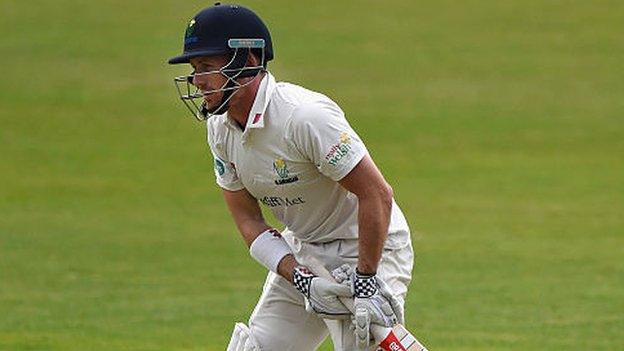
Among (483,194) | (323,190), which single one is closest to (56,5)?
(483,194)

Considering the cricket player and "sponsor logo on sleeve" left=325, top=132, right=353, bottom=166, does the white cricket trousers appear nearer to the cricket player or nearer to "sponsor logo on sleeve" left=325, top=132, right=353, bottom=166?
the cricket player

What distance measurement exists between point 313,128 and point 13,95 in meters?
24.1

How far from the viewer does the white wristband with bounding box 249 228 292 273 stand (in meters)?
7.12

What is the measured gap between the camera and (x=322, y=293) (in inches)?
269

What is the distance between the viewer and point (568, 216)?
1938 cm

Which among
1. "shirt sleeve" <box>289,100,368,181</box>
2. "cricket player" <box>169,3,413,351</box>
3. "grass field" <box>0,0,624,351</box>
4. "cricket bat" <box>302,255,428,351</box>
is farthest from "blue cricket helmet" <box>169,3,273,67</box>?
"grass field" <box>0,0,624,351</box>

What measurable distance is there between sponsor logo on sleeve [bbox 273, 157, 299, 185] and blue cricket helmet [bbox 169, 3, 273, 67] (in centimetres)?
47

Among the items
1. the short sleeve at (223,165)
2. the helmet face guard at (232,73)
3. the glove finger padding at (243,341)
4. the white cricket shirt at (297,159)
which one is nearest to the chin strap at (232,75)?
the helmet face guard at (232,73)

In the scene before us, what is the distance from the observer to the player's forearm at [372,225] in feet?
21.8

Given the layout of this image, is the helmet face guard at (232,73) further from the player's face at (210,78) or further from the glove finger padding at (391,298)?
the glove finger padding at (391,298)

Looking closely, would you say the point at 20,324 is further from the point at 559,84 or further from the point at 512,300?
the point at 559,84

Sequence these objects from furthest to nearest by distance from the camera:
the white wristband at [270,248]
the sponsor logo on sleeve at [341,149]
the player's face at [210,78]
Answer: the white wristband at [270,248], the player's face at [210,78], the sponsor logo on sleeve at [341,149]

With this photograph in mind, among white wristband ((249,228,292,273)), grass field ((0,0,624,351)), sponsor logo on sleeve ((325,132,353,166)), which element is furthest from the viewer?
grass field ((0,0,624,351))

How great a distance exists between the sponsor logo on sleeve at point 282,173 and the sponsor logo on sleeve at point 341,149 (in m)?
0.33
